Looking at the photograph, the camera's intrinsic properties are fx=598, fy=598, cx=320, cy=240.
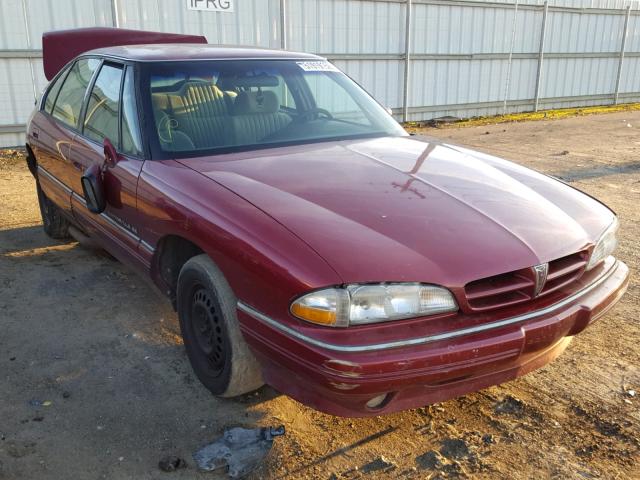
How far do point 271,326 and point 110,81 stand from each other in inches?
90.3

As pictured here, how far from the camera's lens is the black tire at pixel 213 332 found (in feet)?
8.55

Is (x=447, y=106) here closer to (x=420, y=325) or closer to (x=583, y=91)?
(x=583, y=91)

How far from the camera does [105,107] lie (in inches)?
147

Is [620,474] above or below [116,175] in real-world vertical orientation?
below

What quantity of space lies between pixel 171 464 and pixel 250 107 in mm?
2036

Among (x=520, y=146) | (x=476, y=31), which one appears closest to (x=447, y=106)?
(x=476, y=31)

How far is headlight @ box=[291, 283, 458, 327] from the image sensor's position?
2115mm

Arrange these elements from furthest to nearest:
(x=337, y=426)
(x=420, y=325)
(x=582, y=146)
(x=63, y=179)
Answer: (x=582, y=146)
(x=63, y=179)
(x=337, y=426)
(x=420, y=325)

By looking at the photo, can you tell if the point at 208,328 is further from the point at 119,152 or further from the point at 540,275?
the point at 540,275

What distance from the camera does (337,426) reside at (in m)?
2.71

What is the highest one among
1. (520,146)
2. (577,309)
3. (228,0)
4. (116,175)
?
(228,0)

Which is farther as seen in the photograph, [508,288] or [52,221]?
[52,221]

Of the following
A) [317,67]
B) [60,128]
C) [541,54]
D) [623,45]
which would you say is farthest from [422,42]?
[60,128]

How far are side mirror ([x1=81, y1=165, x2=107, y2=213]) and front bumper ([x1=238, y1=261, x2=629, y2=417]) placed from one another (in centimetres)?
157
